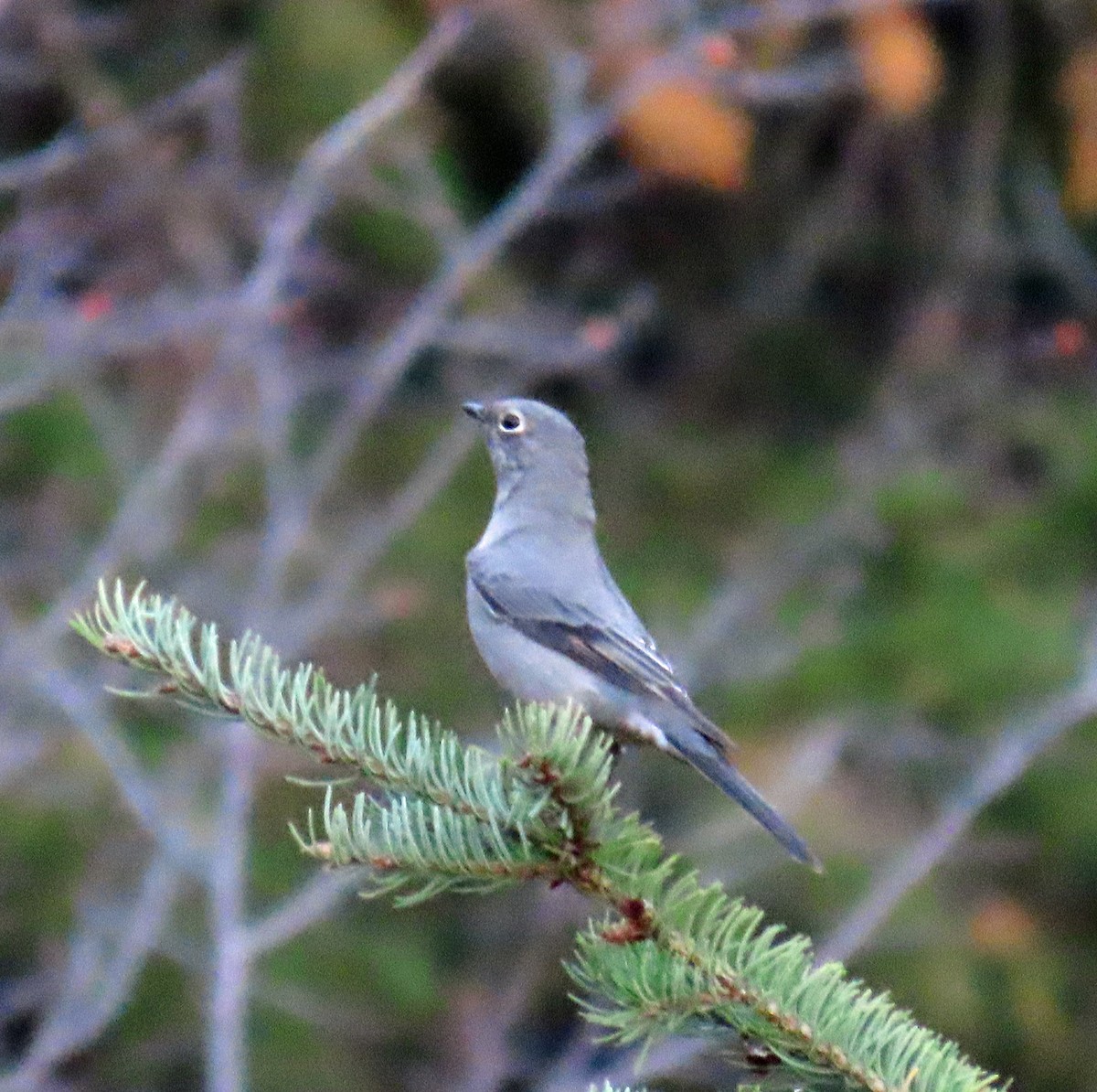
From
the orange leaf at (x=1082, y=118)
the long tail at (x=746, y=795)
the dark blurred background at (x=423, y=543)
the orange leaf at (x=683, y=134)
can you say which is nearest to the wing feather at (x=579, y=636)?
the long tail at (x=746, y=795)

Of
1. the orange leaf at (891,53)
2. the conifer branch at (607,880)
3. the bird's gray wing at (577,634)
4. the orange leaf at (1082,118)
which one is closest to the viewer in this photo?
the conifer branch at (607,880)

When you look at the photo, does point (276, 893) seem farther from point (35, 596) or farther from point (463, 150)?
point (463, 150)

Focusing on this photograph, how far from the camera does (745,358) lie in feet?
33.9

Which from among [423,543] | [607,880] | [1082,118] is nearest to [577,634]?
[607,880]

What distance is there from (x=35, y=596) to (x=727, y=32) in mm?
3612

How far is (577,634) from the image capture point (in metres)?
3.99

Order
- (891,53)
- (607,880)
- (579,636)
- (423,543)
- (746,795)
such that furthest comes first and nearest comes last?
1. (891,53)
2. (423,543)
3. (579,636)
4. (746,795)
5. (607,880)

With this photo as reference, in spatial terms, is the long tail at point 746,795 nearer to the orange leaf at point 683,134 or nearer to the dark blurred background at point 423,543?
the dark blurred background at point 423,543

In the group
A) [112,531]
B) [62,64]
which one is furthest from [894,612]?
[62,64]

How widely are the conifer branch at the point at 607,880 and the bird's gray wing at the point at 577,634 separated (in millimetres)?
1419

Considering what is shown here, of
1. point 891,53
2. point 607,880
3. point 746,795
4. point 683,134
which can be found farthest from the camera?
point 891,53

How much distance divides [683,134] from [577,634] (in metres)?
4.51

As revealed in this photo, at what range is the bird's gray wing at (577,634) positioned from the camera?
12.4ft

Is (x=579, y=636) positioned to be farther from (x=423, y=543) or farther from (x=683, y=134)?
(x=683, y=134)
